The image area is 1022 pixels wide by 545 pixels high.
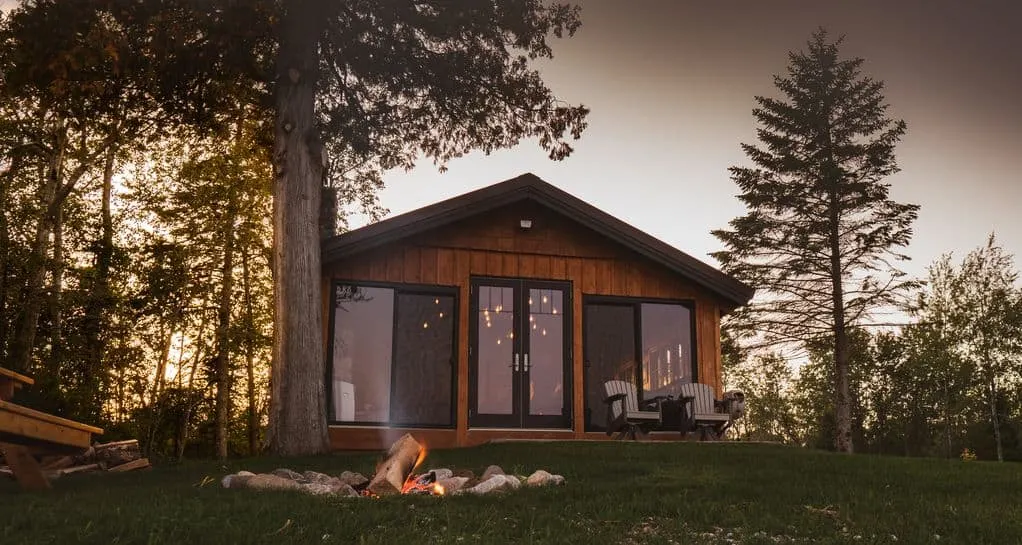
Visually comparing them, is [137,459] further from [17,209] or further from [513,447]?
[17,209]

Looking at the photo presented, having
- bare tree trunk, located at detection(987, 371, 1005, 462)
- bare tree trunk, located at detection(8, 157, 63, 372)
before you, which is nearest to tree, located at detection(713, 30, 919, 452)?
bare tree trunk, located at detection(987, 371, 1005, 462)

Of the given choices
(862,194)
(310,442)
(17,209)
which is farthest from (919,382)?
(17,209)

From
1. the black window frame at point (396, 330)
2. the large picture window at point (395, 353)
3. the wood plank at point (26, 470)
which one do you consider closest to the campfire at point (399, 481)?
the wood plank at point (26, 470)

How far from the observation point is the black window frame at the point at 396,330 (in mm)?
11008

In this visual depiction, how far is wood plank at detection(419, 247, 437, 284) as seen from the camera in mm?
11570

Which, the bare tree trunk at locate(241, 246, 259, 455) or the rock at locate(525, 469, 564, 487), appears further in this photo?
the bare tree trunk at locate(241, 246, 259, 455)

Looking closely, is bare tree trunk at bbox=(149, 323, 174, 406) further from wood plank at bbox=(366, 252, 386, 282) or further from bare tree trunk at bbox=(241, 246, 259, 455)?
wood plank at bbox=(366, 252, 386, 282)

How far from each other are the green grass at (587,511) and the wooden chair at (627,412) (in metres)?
4.38

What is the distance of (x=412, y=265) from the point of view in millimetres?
11555

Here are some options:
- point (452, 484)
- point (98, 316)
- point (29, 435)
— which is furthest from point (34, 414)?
point (98, 316)

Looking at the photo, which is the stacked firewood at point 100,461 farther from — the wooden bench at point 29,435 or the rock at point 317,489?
the rock at point 317,489

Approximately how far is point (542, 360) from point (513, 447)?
2.85 metres

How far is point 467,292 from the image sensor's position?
11633mm

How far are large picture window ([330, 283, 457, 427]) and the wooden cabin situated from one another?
0.05ft
